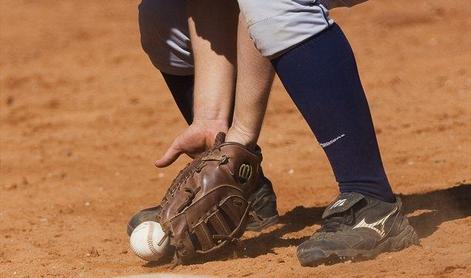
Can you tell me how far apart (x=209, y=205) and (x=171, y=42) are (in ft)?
2.68

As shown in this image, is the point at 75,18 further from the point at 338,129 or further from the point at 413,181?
the point at 338,129


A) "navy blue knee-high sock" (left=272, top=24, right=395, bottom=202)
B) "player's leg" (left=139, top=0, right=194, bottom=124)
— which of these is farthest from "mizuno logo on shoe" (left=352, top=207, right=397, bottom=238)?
"player's leg" (left=139, top=0, right=194, bottom=124)

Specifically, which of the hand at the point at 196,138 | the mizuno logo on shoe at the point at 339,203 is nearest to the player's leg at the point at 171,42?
the hand at the point at 196,138

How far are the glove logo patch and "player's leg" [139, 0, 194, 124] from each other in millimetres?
648

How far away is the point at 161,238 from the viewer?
3783mm

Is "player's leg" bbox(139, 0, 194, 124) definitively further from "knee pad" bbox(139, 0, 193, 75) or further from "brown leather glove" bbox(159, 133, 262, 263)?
"brown leather glove" bbox(159, 133, 262, 263)

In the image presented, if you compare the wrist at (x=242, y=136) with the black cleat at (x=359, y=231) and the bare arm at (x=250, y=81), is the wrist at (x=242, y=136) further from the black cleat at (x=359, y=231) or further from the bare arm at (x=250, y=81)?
the black cleat at (x=359, y=231)

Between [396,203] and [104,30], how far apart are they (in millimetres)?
6356

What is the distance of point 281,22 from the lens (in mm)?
3477

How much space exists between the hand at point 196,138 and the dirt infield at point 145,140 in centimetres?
39

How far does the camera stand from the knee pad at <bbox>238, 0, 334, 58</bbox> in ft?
11.4

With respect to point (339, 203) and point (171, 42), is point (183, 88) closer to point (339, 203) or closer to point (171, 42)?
point (171, 42)

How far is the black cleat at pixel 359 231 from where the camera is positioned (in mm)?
3539

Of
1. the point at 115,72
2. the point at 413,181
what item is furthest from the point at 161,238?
the point at 115,72
